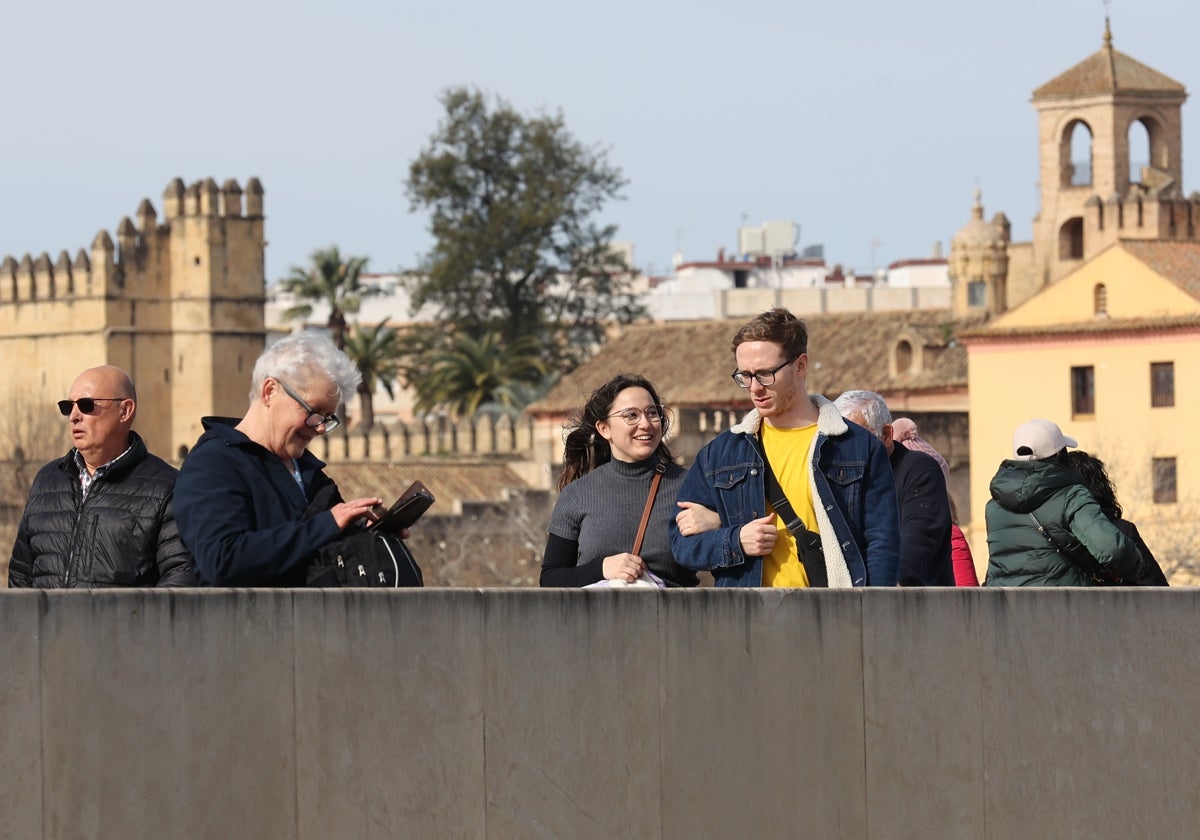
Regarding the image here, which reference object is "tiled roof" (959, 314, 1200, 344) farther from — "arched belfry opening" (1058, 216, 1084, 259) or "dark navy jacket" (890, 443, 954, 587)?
"dark navy jacket" (890, 443, 954, 587)

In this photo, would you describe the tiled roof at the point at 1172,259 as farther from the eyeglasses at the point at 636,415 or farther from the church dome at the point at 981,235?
the eyeglasses at the point at 636,415

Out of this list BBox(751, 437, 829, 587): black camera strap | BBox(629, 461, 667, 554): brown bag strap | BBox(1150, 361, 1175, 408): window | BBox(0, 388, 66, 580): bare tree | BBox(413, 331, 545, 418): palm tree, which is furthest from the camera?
BBox(413, 331, 545, 418): palm tree

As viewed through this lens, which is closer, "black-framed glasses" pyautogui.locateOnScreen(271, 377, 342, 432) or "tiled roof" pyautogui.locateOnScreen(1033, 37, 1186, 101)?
"black-framed glasses" pyautogui.locateOnScreen(271, 377, 342, 432)

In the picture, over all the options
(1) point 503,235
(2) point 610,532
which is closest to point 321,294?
(1) point 503,235

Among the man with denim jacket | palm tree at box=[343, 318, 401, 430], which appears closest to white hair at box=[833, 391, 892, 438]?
the man with denim jacket

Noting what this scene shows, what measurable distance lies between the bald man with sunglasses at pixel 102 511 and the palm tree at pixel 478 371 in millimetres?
70880

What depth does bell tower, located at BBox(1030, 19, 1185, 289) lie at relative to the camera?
84750 millimetres

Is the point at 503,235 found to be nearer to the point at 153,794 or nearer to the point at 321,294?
the point at 321,294

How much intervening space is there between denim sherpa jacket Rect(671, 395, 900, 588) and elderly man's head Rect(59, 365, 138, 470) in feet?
5.31

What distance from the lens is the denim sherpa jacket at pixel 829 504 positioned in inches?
301

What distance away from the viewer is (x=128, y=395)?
8.09 meters

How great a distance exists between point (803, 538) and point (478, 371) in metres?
72.3

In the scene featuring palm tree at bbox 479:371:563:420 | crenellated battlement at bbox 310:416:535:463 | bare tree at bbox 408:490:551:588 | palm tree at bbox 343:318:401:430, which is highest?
palm tree at bbox 343:318:401:430

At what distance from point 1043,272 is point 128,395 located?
260 ft
